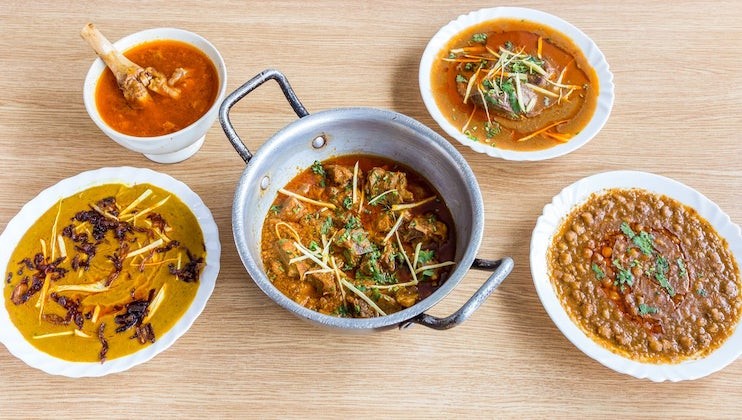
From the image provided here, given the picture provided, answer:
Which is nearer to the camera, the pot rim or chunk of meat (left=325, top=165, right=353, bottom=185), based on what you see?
the pot rim

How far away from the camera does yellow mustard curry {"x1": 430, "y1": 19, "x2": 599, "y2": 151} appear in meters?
1.93

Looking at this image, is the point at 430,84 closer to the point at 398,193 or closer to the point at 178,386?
the point at 398,193

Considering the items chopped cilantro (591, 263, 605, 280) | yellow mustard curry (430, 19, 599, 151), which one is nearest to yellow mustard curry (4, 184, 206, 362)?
yellow mustard curry (430, 19, 599, 151)

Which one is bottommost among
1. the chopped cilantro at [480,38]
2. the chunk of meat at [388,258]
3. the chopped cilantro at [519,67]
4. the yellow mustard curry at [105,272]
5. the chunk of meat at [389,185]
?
the yellow mustard curry at [105,272]

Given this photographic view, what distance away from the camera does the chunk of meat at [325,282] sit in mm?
1457

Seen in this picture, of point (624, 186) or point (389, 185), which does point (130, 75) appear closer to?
point (389, 185)

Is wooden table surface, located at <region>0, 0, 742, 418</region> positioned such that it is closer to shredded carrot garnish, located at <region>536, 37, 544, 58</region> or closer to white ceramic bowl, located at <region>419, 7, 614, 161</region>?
white ceramic bowl, located at <region>419, 7, 614, 161</region>

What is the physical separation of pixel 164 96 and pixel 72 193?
41cm

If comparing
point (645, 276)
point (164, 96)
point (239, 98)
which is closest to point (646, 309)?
point (645, 276)

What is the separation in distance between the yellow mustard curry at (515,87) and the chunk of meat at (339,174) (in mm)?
497

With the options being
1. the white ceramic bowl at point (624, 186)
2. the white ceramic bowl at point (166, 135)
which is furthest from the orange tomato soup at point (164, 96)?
the white ceramic bowl at point (624, 186)

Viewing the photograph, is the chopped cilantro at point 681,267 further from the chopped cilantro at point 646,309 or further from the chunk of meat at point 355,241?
the chunk of meat at point 355,241

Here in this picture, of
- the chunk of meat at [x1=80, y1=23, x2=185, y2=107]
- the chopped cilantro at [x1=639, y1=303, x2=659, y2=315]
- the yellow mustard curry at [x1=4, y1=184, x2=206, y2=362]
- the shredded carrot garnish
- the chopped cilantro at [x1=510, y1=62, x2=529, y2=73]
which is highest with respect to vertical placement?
the chunk of meat at [x1=80, y1=23, x2=185, y2=107]

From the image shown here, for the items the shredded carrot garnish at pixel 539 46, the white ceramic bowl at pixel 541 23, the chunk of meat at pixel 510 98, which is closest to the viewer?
the white ceramic bowl at pixel 541 23
